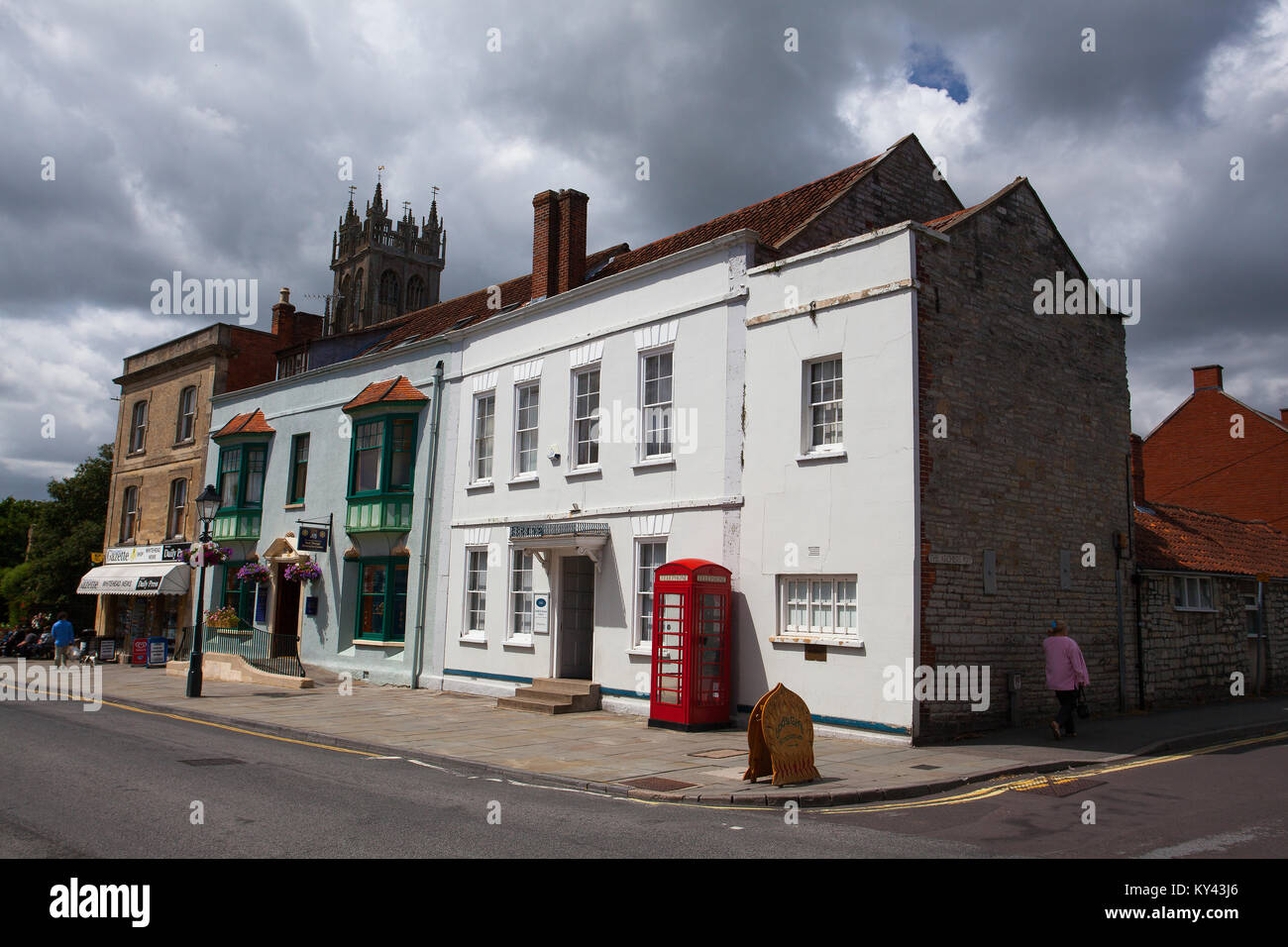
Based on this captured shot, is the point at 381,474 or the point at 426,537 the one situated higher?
the point at 381,474

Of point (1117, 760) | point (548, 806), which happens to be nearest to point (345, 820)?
point (548, 806)

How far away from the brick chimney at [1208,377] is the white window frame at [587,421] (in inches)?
1026

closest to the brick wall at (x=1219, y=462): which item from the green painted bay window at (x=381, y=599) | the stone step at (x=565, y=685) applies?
the stone step at (x=565, y=685)

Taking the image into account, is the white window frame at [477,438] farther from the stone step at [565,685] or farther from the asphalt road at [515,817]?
the asphalt road at [515,817]

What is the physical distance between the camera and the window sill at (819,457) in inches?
584

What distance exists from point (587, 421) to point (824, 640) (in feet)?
23.7

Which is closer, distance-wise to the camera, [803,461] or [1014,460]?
[803,461]

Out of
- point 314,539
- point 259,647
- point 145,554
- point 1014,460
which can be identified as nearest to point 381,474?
point 314,539

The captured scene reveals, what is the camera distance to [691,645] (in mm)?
15102

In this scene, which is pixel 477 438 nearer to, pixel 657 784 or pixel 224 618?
pixel 224 618

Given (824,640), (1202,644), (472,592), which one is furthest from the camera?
(472,592)

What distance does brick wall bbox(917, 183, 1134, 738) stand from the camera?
46.8 feet
